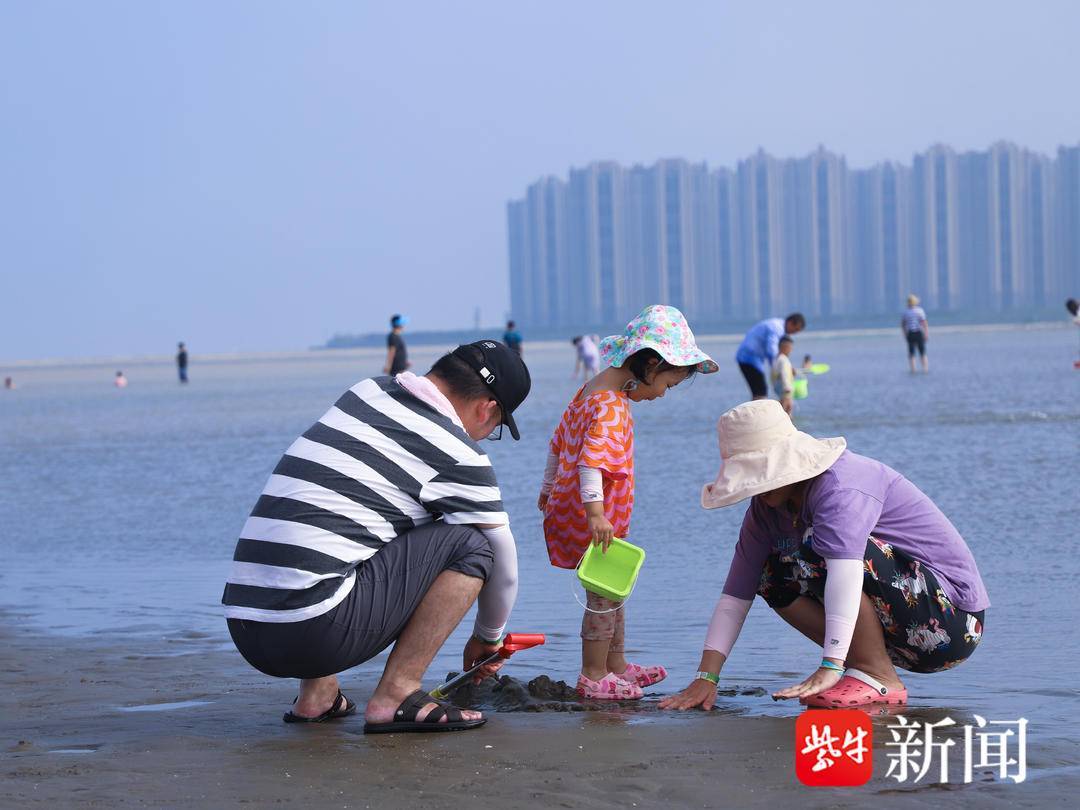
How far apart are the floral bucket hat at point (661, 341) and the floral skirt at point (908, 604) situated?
0.69 meters

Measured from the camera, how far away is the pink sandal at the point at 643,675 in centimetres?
448

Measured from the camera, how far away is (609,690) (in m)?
4.31

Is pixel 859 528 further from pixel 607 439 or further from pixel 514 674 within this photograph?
pixel 514 674

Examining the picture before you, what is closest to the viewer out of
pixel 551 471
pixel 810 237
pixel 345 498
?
pixel 345 498

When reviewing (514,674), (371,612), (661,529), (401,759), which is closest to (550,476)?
(514,674)

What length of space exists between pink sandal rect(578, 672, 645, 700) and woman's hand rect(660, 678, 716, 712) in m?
0.20

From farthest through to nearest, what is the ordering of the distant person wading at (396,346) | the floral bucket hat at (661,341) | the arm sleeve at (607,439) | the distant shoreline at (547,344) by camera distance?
1. the distant shoreline at (547,344)
2. the distant person wading at (396,346)
3. the floral bucket hat at (661,341)
4. the arm sleeve at (607,439)

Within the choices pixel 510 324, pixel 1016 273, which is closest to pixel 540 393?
pixel 510 324

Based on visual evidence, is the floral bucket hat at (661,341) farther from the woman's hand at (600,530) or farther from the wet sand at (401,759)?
the wet sand at (401,759)

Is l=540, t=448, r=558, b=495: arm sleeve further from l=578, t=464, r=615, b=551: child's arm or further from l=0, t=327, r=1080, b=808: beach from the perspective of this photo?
l=0, t=327, r=1080, b=808: beach

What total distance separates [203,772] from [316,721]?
2.02ft

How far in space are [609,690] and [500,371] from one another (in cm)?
102

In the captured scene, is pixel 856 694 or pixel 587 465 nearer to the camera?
pixel 856 694

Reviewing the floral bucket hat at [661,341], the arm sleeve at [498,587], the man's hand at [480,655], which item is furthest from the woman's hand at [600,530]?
the floral bucket hat at [661,341]
